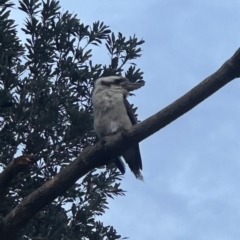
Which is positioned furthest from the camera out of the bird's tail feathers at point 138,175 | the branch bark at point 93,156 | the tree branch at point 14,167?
the bird's tail feathers at point 138,175

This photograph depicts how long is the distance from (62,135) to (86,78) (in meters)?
0.90

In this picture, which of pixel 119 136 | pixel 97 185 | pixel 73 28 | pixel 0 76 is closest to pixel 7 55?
pixel 0 76

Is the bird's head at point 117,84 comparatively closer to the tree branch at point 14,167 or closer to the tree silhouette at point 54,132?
the tree silhouette at point 54,132

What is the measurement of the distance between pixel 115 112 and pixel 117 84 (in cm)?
37

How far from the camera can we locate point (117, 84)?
25.6ft

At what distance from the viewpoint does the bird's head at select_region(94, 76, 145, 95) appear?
7.66 metres

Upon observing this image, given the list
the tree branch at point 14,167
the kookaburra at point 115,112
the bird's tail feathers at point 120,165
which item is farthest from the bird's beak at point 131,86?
the tree branch at point 14,167

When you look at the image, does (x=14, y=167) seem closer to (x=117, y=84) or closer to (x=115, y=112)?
(x=115, y=112)

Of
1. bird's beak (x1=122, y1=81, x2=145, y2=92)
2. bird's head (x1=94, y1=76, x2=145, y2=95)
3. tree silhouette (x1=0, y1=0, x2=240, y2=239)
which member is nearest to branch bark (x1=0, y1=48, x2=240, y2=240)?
tree silhouette (x1=0, y1=0, x2=240, y2=239)

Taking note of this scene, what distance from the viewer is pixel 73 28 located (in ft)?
25.8

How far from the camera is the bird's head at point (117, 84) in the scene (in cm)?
766

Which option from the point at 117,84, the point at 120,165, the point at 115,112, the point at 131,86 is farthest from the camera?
the point at 131,86

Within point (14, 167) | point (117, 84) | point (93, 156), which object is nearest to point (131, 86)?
point (117, 84)

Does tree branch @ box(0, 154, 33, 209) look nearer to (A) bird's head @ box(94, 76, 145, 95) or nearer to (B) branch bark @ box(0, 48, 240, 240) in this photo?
(B) branch bark @ box(0, 48, 240, 240)
